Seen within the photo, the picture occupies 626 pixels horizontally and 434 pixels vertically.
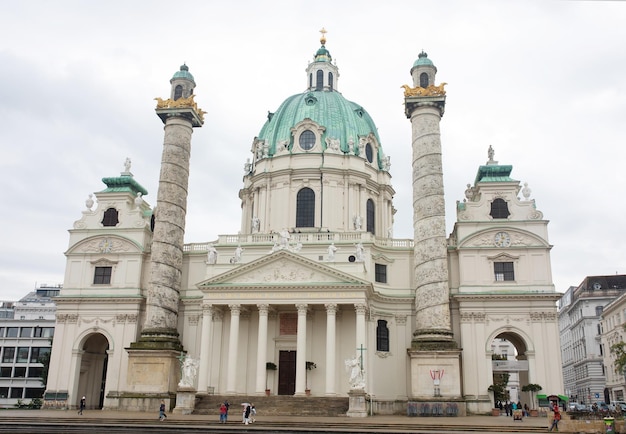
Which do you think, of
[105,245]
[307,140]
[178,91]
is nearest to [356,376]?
[105,245]

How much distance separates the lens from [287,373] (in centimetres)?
4188

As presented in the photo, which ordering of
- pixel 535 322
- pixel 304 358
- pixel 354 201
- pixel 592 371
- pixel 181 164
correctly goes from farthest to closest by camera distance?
pixel 592 371, pixel 354 201, pixel 181 164, pixel 535 322, pixel 304 358

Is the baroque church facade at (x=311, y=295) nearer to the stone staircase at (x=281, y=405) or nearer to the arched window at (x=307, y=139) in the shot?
the stone staircase at (x=281, y=405)

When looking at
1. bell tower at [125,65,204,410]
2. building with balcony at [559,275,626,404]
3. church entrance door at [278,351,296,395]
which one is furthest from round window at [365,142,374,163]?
building with balcony at [559,275,626,404]

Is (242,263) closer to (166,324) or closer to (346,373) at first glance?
(166,324)

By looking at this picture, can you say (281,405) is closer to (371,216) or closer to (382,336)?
(382,336)

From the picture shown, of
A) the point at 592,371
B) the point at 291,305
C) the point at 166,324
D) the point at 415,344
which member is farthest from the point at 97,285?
the point at 592,371

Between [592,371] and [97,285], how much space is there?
180 feet

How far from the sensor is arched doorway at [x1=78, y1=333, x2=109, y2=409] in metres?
46.3

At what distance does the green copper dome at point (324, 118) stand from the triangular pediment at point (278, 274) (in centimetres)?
1403

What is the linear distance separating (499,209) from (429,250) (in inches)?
302

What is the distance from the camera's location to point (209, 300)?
40.6 meters

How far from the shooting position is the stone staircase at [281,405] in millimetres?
35906

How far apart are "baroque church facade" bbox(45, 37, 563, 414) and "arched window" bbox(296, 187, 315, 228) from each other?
0.59 ft
